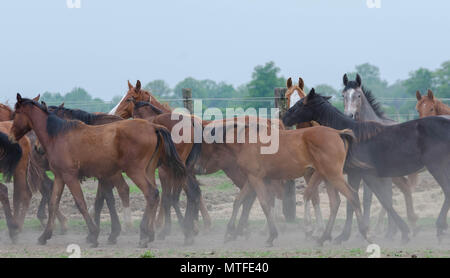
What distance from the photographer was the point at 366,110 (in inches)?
417

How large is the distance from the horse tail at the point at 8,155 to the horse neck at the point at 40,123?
71 centimetres

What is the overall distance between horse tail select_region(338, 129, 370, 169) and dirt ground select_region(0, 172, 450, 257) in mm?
1106

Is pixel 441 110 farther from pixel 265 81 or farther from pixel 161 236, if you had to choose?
pixel 265 81

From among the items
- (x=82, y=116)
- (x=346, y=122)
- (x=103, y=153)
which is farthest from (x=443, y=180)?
(x=82, y=116)

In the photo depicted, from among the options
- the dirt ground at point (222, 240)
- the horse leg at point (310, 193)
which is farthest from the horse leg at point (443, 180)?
the horse leg at point (310, 193)

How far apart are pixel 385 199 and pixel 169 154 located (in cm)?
315

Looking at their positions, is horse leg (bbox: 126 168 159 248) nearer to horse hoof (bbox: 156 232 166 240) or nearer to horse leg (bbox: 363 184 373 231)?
horse hoof (bbox: 156 232 166 240)

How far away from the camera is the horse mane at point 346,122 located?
936 cm

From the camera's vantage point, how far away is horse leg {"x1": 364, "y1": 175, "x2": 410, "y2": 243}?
9.25 m

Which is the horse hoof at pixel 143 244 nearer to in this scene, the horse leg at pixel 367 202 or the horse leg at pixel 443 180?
the horse leg at pixel 367 202
